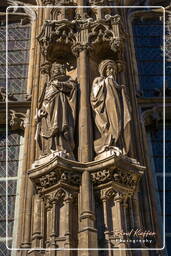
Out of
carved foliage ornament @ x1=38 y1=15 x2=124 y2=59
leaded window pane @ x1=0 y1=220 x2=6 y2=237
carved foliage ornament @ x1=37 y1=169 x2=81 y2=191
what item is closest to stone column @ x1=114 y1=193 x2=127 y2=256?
carved foliage ornament @ x1=37 y1=169 x2=81 y2=191

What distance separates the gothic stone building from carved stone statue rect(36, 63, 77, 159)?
0.07ft

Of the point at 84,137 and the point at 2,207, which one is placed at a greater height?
the point at 84,137

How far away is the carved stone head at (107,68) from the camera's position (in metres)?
12.0

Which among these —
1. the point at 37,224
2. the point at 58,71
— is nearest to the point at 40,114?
the point at 58,71

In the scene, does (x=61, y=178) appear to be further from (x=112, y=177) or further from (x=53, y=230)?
(x=53, y=230)

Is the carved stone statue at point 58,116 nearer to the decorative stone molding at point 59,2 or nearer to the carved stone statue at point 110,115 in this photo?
the carved stone statue at point 110,115

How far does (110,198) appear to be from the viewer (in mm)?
9328

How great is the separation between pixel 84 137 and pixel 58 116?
2.06ft

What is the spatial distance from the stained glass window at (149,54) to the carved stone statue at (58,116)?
13.4ft

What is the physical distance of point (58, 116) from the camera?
34.3ft

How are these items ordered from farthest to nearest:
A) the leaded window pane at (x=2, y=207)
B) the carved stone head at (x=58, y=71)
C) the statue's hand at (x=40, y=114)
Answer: the carved stone head at (x=58, y=71), the leaded window pane at (x=2, y=207), the statue's hand at (x=40, y=114)

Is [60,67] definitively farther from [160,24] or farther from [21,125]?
[160,24]

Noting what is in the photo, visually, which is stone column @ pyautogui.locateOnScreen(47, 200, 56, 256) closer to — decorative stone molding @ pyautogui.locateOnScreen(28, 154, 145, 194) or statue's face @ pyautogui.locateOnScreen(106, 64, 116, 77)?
decorative stone molding @ pyautogui.locateOnScreen(28, 154, 145, 194)

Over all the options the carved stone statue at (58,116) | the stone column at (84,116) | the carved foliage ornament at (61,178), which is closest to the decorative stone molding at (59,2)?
the stone column at (84,116)
